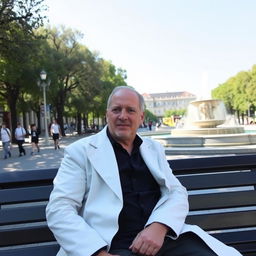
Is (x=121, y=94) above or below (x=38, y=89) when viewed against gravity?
below

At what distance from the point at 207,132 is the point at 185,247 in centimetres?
1824

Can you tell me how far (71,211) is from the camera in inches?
97.6

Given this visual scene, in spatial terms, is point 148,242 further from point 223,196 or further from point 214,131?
point 214,131

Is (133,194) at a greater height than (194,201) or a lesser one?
greater

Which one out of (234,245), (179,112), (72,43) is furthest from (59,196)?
(179,112)

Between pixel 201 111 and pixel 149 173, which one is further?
pixel 201 111

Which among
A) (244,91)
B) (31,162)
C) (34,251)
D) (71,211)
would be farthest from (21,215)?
(244,91)

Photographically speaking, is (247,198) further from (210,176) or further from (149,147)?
(149,147)

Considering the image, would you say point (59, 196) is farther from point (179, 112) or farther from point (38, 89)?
point (179, 112)

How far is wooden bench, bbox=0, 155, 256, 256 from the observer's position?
2717 mm

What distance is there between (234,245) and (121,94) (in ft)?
4.81

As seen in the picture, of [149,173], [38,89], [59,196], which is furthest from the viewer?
[38,89]

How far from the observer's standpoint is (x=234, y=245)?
2.98 metres

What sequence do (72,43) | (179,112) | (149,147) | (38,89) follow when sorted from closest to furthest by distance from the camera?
(149,147) → (38,89) → (72,43) → (179,112)
